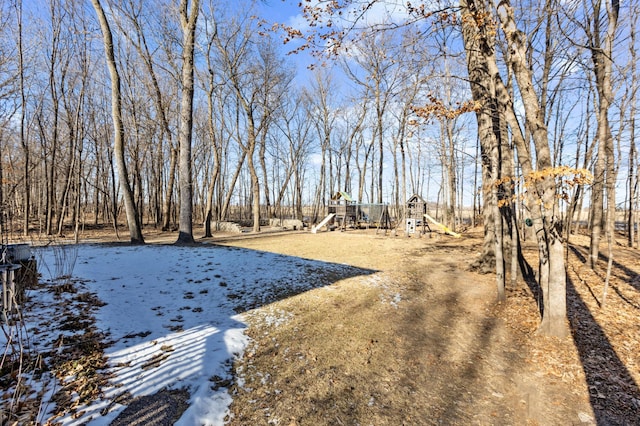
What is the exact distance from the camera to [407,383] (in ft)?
11.1

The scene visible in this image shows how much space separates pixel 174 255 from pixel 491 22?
8.61m

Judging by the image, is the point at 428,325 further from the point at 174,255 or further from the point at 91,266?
the point at 91,266

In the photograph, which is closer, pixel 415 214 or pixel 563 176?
pixel 563 176

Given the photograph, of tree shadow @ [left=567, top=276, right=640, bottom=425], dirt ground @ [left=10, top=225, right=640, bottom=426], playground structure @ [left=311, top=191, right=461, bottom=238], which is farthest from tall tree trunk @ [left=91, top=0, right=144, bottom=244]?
tree shadow @ [left=567, top=276, right=640, bottom=425]

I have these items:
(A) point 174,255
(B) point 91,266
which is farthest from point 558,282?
(B) point 91,266

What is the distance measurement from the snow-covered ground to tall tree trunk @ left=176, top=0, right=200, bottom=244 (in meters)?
2.19

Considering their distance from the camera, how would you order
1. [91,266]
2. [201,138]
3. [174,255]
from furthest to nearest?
[201,138] < [174,255] < [91,266]

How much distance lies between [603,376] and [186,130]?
11865 mm

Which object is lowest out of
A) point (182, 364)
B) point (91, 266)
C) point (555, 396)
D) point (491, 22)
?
point (555, 396)

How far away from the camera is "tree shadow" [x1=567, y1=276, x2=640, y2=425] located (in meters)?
3.01

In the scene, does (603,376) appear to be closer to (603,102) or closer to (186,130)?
(603,102)

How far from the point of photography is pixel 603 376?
3.61 m

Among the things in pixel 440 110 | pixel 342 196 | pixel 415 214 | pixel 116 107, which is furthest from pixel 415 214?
pixel 116 107

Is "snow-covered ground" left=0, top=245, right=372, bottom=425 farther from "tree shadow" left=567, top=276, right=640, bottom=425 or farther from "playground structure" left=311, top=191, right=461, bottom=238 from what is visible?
"playground structure" left=311, top=191, right=461, bottom=238
